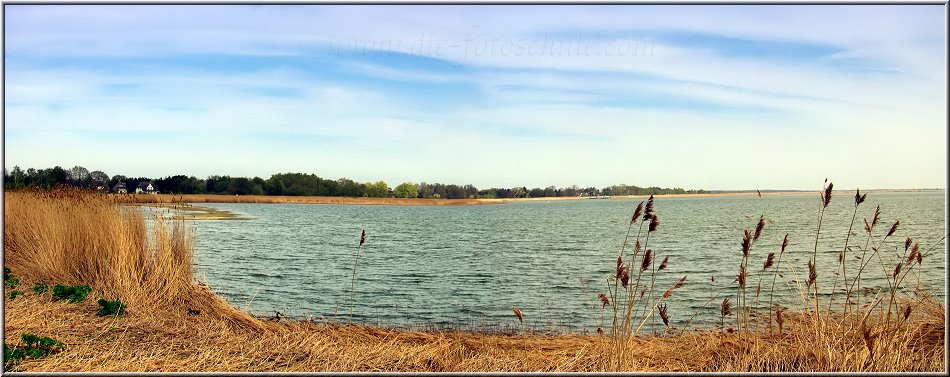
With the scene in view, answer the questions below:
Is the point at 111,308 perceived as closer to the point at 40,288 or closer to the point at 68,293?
the point at 68,293

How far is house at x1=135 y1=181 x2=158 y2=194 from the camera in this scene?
992cm

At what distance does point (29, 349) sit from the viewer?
4.61 meters

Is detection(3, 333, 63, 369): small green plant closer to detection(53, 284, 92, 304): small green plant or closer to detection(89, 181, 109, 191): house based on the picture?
detection(53, 284, 92, 304): small green plant

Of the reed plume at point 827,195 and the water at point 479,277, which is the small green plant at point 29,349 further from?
the reed plume at point 827,195

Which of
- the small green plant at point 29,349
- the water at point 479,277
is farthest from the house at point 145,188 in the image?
the small green plant at point 29,349

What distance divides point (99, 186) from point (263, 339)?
6076 mm

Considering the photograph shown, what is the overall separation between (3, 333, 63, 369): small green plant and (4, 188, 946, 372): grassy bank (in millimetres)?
28

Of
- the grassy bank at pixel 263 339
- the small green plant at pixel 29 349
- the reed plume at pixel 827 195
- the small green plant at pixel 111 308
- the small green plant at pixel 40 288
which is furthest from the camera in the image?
the small green plant at pixel 40 288

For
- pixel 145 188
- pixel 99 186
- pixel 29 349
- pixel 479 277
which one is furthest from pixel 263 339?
pixel 479 277

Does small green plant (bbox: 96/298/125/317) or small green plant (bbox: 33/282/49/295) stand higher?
small green plant (bbox: 33/282/49/295)

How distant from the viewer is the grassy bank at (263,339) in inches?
170

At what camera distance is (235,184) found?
55688 mm

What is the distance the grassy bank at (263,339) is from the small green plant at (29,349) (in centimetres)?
3

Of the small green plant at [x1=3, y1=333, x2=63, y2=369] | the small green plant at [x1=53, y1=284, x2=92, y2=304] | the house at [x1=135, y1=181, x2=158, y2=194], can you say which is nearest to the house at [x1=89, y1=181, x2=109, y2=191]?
the house at [x1=135, y1=181, x2=158, y2=194]
